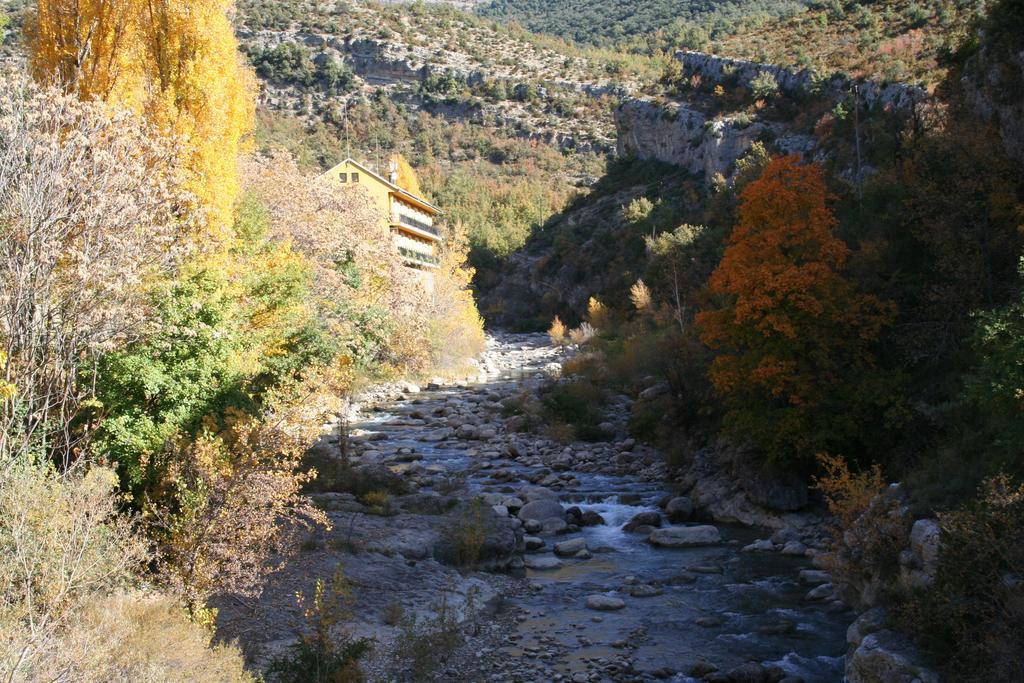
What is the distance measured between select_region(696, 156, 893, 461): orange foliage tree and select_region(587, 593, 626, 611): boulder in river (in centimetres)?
655

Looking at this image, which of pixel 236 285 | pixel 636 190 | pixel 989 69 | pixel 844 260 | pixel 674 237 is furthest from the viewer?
pixel 636 190

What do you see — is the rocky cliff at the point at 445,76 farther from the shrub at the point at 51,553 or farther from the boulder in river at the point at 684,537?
the shrub at the point at 51,553

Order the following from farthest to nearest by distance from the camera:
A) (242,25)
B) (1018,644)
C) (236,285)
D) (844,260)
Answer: (242,25)
(844,260)
(236,285)
(1018,644)

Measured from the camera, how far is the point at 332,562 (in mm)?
12719

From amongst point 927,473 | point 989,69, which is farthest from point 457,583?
point 989,69

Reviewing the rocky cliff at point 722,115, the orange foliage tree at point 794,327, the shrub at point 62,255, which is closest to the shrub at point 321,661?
the shrub at point 62,255

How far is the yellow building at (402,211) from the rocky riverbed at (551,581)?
24512 millimetres

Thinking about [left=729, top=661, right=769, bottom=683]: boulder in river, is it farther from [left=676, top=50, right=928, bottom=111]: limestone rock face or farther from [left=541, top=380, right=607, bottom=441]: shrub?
[left=676, top=50, right=928, bottom=111]: limestone rock face

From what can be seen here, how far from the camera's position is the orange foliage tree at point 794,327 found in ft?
58.1

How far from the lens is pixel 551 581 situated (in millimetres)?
14367

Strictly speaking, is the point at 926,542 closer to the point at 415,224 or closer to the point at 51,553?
the point at 51,553

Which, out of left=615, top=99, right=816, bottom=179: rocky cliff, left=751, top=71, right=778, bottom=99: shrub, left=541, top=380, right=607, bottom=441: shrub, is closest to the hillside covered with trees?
left=541, top=380, right=607, bottom=441: shrub

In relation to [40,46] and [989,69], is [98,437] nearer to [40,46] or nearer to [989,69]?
[40,46]

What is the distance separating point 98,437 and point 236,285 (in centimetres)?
348
